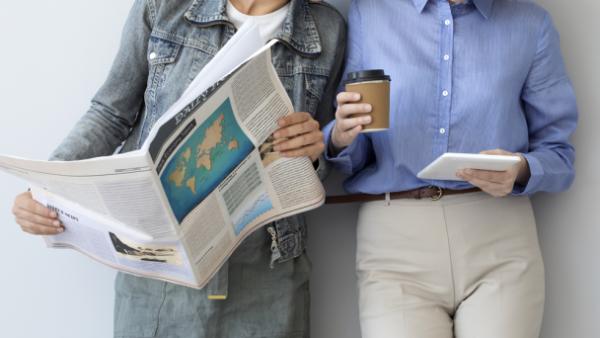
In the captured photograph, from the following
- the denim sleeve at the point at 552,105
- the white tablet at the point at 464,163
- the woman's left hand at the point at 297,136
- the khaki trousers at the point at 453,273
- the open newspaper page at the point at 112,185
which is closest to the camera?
the open newspaper page at the point at 112,185

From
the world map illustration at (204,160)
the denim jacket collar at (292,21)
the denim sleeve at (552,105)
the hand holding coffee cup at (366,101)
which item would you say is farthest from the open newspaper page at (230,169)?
the denim sleeve at (552,105)

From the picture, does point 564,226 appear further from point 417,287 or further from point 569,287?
point 417,287

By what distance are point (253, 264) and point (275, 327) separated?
15 cm

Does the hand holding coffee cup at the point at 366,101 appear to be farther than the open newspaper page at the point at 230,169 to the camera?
Yes

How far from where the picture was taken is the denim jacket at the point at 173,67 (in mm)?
1432

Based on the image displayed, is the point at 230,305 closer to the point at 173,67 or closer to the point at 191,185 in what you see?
the point at 191,185

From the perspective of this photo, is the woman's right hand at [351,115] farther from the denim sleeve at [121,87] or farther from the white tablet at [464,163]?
the denim sleeve at [121,87]

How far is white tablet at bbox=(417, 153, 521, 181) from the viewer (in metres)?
1.19

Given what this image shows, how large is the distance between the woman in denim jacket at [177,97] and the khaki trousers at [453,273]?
0.20 meters

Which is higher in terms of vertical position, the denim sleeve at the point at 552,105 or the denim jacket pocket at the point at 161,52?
the denim jacket pocket at the point at 161,52

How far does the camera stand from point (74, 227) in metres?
1.25

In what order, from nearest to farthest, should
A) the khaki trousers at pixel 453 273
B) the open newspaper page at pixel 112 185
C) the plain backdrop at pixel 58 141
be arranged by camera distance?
the open newspaper page at pixel 112 185, the khaki trousers at pixel 453 273, the plain backdrop at pixel 58 141

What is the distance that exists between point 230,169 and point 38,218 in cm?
37

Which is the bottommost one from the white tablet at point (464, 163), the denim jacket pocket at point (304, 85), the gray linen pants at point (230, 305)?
the gray linen pants at point (230, 305)
